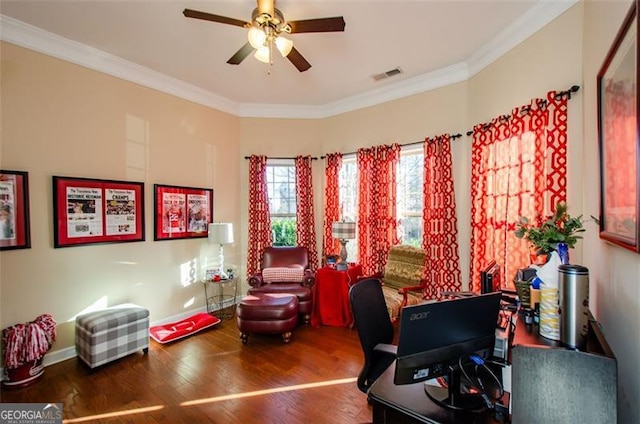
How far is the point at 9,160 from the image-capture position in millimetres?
2486

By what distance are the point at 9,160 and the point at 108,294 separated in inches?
62.5

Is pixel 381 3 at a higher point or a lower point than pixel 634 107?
higher

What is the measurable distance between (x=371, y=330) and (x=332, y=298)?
198 cm

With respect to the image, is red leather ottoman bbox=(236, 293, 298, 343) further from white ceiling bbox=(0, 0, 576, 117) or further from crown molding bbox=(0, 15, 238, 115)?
crown molding bbox=(0, 15, 238, 115)

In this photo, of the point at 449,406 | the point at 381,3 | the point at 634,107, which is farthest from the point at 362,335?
the point at 381,3

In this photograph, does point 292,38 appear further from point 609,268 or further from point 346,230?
point 609,268

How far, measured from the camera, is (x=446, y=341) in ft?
3.51

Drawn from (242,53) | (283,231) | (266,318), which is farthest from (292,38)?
(266,318)

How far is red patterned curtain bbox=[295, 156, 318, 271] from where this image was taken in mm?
4543

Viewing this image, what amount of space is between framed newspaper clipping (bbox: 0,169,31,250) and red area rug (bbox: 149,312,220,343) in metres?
1.57

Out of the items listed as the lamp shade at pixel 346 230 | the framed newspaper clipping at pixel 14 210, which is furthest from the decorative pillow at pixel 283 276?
the framed newspaper clipping at pixel 14 210

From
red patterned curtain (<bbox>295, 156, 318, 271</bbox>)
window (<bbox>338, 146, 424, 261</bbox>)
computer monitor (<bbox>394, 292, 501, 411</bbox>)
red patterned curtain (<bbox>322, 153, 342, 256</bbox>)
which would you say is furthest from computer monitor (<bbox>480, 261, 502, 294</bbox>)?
red patterned curtain (<bbox>295, 156, 318, 271</bbox>)

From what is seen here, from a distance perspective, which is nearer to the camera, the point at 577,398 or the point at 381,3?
the point at 577,398

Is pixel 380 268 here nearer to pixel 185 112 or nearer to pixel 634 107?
pixel 634 107
